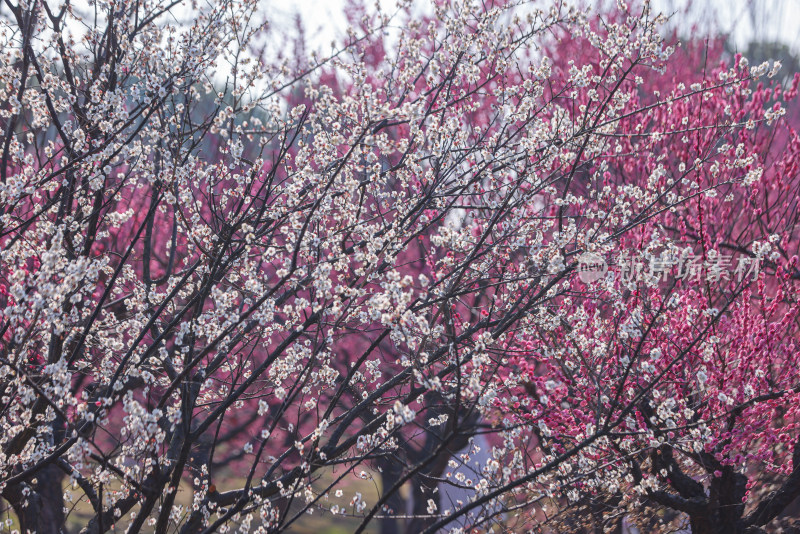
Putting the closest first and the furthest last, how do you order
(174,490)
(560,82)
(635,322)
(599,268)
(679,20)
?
(174,490) → (635,322) → (599,268) → (560,82) → (679,20)

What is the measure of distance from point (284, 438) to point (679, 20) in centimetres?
971

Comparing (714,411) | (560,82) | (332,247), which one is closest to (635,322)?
(714,411)

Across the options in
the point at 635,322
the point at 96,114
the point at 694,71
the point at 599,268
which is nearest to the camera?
the point at 96,114

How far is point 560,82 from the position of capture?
32.5 ft

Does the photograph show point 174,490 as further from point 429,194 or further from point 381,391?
point 429,194

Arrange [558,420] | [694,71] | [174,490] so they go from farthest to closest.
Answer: [694,71], [558,420], [174,490]

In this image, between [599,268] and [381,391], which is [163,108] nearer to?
[381,391]

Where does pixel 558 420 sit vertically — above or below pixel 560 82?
below

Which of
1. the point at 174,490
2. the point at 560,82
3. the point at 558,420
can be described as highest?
the point at 560,82

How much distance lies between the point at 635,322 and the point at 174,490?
352 cm

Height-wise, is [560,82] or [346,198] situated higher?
[560,82]

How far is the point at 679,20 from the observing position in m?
10.7

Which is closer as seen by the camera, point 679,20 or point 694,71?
point 679,20

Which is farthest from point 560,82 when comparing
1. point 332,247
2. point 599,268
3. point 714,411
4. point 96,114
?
point 96,114
